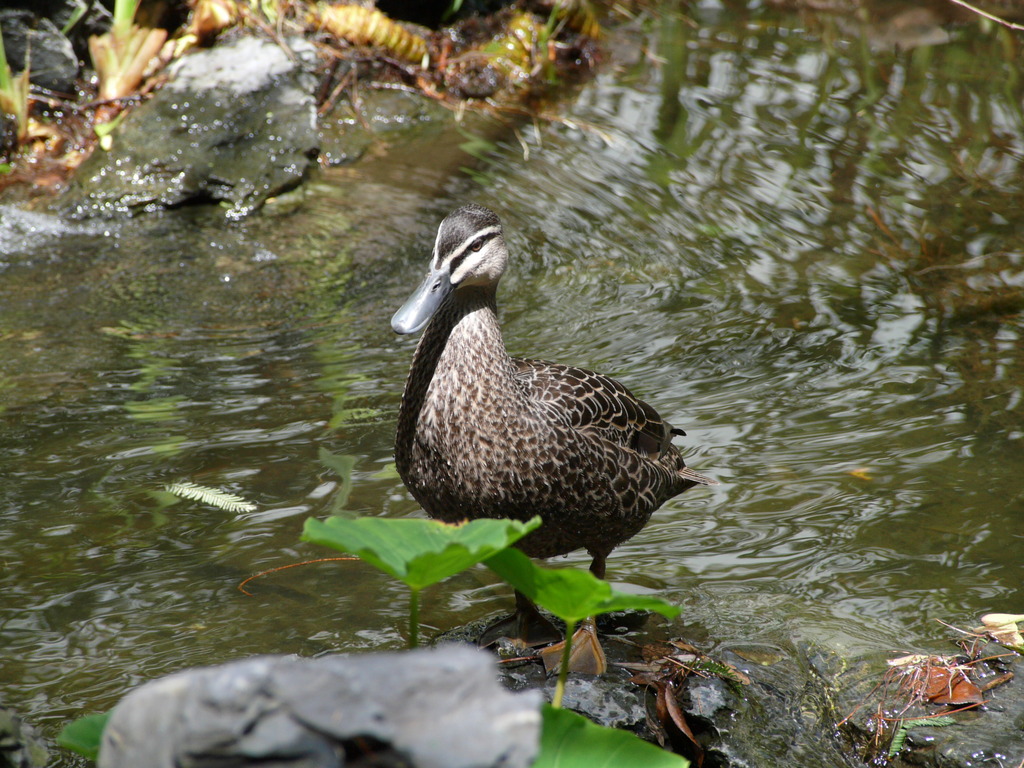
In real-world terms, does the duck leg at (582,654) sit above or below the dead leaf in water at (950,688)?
below

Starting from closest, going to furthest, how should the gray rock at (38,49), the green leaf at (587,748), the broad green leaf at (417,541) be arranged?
the broad green leaf at (417,541)
the green leaf at (587,748)
the gray rock at (38,49)

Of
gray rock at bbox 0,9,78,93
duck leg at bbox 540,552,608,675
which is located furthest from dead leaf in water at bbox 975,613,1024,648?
gray rock at bbox 0,9,78,93

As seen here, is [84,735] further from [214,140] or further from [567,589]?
[214,140]

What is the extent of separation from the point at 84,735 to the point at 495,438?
143 cm

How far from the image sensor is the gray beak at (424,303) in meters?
3.01

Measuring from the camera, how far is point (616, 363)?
548cm

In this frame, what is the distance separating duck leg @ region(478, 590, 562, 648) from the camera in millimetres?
3221

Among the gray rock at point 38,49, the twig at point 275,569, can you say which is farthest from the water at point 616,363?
the gray rock at point 38,49

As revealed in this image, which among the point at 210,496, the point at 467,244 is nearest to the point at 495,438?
the point at 467,244

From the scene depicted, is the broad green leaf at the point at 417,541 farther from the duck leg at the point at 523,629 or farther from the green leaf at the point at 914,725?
the green leaf at the point at 914,725

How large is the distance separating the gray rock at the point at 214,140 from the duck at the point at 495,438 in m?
Answer: 4.48

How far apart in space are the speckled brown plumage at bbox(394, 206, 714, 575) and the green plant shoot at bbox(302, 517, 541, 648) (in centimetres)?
93

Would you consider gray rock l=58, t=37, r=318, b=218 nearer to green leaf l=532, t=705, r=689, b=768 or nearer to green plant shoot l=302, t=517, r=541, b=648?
green plant shoot l=302, t=517, r=541, b=648

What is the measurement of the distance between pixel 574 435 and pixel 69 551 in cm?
215
